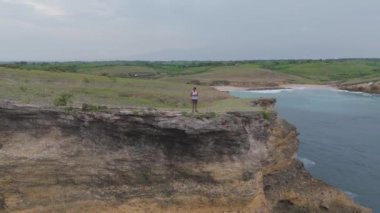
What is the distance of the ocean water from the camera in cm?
3819

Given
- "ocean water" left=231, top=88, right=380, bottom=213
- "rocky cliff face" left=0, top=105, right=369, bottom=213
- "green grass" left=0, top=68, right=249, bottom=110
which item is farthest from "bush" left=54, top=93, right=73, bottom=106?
"ocean water" left=231, top=88, right=380, bottom=213

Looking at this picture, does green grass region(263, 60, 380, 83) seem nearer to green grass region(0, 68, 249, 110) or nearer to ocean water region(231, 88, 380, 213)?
ocean water region(231, 88, 380, 213)

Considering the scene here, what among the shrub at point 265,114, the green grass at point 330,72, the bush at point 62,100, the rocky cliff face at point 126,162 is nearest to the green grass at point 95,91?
the bush at point 62,100

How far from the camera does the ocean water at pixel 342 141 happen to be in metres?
38.2

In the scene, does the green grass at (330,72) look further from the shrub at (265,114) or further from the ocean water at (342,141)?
the shrub at (265,114)

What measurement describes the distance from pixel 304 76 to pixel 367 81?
2898 centimetres

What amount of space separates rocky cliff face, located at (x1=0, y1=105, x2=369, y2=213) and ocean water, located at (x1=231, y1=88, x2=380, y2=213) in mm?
15011

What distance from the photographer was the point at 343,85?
12712 cm

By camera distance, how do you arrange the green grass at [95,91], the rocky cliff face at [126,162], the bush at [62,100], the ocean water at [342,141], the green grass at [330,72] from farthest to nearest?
1. the green grass at [330,72]
2. the ocean water at [342,141]
3. the green grass at [95,91]
4. the bush at [62,100]
5. the rocky cliff face at [126,162]

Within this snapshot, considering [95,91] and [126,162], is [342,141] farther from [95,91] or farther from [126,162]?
[126,162]

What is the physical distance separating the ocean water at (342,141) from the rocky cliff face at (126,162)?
49.2 ft

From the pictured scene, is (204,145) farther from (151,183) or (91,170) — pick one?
(91,170)

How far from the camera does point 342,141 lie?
5247 centimetres

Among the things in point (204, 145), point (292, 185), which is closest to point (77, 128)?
point (204, 145)
